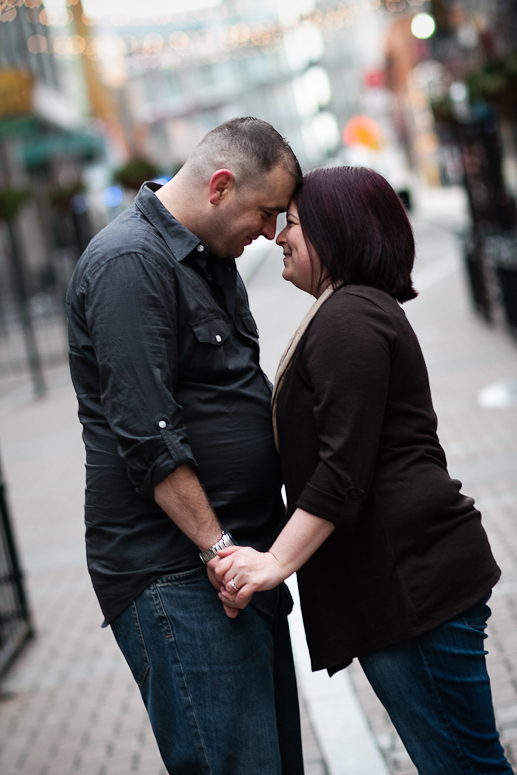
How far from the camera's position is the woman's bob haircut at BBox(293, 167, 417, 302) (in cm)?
210

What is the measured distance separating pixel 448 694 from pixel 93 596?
418cm

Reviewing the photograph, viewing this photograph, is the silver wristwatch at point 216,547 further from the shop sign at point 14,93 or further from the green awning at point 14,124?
the green awning at point 14,124

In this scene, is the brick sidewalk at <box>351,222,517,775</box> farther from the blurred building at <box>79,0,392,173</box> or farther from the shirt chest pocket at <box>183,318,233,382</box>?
the blurred building at <box>79,0,392,173</box>

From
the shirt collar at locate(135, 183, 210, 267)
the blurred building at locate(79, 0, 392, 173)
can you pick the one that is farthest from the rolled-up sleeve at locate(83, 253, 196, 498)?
the blurred building at locate(79, 0, 392, 173)

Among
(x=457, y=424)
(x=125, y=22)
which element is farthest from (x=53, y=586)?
(x=125, y=22)

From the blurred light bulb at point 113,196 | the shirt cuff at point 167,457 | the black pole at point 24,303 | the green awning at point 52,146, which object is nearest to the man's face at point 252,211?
the shirt cuff at point 167,457

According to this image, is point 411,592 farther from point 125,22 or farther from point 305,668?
point 125,22

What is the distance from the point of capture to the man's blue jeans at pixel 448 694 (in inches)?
82.3

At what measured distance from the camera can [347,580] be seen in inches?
84.0

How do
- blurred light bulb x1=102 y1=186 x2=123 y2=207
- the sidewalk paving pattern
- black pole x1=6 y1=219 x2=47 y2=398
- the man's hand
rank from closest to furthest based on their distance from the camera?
the man's hand
the sidewalk paving pattern
black pole x1=6 y1=219 x2=47 y2=398
blurred light bulb x1=102 y1=186 x2=123 y2=207

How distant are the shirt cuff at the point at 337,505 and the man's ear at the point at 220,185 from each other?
2.35 feet

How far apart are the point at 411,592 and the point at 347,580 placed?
158 mm

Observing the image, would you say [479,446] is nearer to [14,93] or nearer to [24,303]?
[24,303]

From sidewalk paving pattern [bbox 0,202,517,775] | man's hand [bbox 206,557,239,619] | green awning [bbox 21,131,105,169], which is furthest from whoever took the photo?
green awning [bbox 21,131,105,169]
